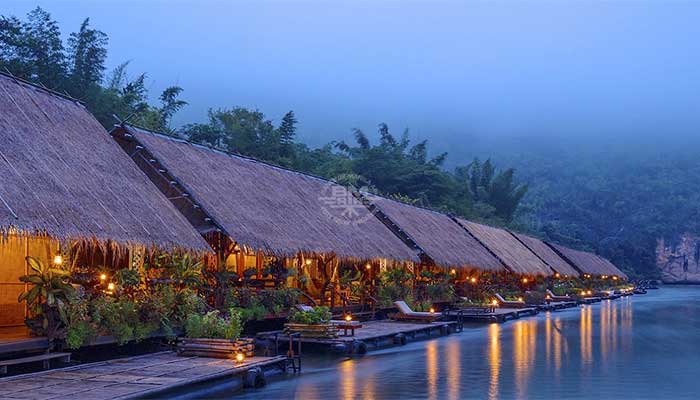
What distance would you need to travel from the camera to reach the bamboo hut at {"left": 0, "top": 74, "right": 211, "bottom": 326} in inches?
500

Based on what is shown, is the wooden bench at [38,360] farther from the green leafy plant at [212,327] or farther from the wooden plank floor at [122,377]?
the green leafy plant at [212,327]

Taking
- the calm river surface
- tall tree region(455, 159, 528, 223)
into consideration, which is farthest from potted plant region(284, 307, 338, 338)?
tall tree region(455, 159, 528, 223)

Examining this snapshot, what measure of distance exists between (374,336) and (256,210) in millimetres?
4497

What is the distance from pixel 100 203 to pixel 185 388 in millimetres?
4460

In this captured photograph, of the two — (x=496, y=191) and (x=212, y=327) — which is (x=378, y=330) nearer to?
(x=212, y=327)

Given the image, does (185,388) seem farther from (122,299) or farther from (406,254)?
(406,254)

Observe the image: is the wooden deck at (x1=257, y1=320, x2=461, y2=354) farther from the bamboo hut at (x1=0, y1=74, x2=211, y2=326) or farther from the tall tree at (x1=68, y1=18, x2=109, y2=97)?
the tall tree at (x1=68, y1=18, x2=109, y2=97)

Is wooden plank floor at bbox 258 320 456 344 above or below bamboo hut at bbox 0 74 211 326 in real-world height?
below

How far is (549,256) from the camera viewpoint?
5438cm

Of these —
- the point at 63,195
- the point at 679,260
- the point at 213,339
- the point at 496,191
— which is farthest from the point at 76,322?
the point at 679,260

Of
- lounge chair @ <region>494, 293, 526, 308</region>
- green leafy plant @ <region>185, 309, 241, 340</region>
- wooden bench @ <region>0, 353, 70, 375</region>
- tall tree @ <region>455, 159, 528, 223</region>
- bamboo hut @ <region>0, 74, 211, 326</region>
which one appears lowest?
lounge chair @ <region>494, 293, 526, 308</region>

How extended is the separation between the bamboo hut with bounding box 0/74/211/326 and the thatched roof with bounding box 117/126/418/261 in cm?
165

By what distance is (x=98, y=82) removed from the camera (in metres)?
44.0

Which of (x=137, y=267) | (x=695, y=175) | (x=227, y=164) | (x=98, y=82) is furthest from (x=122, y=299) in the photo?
(x=695, y=175)
